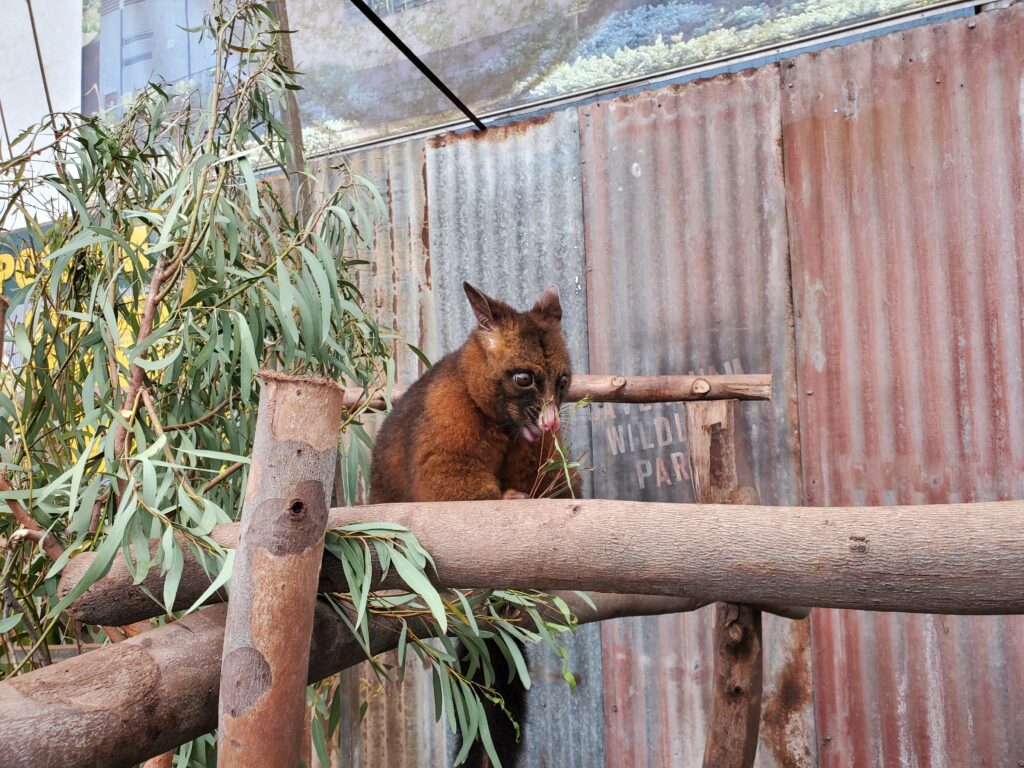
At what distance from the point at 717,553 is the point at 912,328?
97.8 inches

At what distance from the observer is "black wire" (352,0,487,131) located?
3593 mm

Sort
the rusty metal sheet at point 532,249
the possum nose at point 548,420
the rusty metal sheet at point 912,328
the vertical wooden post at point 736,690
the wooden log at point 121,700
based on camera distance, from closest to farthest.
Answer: the wooden log at point 121,700
the vertical wooden post at point 736,690
the possum nose at point 548,420
the rusty metal sheet at point 912,328
the rusty metal sheet at point 532,249

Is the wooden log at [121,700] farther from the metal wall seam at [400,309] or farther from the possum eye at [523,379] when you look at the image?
the metal wall seam at [400,309]

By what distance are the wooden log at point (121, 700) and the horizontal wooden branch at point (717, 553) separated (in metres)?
0.20

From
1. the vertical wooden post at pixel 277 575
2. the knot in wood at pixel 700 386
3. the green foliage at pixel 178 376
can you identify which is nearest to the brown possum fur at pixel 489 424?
the green foliage at pixel 178 376

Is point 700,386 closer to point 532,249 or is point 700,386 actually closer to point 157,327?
point 532,249

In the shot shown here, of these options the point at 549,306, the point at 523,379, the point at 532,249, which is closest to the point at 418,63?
the point at 532,249

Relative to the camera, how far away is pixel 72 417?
8.59 ft

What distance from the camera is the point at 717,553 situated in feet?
5.04

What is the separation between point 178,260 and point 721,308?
242cm

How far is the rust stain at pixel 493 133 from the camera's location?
4.39 meters

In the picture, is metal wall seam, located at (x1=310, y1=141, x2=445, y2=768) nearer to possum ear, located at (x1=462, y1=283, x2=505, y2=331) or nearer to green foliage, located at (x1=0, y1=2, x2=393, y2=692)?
possum ear, located at (x1=462, y1=283, x2=505, y2=331)

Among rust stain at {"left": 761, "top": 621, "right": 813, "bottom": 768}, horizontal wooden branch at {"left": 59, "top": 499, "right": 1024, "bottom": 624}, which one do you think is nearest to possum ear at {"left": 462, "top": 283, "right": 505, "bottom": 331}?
horizontal wooden branch at {"left": 59, "top": 499, "right": 1024, "bottom": 624}

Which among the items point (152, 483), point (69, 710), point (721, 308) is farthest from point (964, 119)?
point (69, 710)
